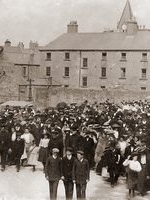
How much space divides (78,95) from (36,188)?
3632 cm

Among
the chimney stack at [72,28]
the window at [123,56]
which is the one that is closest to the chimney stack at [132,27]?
the window at [123,56]

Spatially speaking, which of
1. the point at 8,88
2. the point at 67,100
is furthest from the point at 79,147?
the point at 8,88

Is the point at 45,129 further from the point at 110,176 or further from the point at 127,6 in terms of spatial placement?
the point at 127,6

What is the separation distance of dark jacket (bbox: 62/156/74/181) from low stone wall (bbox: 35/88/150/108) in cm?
3679

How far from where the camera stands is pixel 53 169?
13727 millimetres

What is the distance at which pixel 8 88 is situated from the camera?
5722cm

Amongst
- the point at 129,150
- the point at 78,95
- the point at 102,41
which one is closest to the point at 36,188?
the point at 129,150

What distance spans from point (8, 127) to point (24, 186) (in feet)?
16.5

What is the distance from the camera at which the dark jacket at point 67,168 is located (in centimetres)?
1369

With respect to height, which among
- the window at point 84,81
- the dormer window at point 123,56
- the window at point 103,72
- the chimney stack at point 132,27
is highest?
the chimney stack at point 132,27

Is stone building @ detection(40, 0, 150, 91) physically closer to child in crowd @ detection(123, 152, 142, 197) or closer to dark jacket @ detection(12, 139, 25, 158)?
dark jacket @ detection(12, 139, 25, 158)

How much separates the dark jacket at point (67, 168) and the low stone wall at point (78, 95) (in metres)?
36.8

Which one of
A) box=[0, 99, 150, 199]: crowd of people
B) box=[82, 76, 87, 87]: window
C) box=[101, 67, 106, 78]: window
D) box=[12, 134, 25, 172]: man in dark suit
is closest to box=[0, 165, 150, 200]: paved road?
box=[0, 99, 150, 199]: crowd of people

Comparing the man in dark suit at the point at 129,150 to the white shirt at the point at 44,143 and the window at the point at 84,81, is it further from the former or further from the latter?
the window at the point at 84,81
